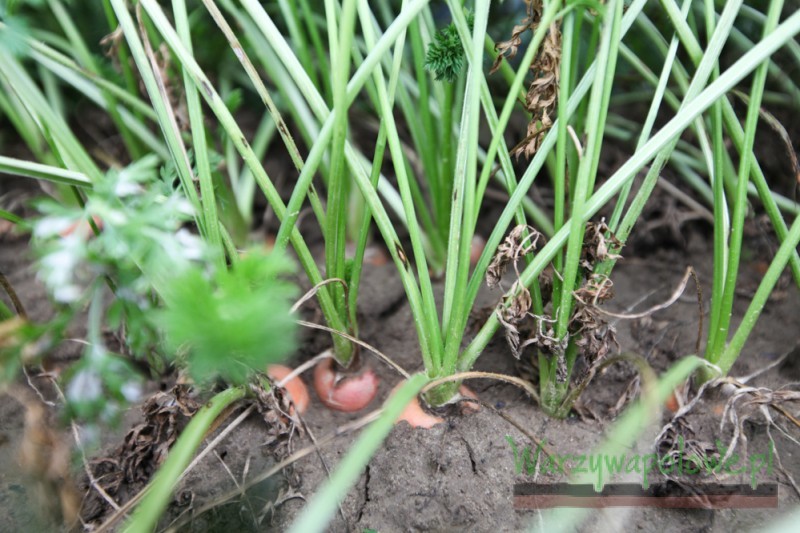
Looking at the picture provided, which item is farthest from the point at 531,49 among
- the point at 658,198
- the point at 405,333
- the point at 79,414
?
the point at 79,414

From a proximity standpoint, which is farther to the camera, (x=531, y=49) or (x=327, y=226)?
(x=327, y=226)

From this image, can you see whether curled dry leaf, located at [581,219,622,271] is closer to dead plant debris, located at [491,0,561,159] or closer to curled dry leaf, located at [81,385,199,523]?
dead plant debris, located at [491,0,561,159]

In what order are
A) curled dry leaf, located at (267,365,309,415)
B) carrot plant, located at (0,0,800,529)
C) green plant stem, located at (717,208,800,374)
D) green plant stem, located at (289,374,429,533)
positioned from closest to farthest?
green plant stem, located at (289,374,429,533) < carrot plant, located at (0,0,800,529) < green plant stem, located at (717,208,800,374) < curled dry leaf, located at (267,365,309,415)

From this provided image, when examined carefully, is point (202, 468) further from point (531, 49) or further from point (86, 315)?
point (531, 49)

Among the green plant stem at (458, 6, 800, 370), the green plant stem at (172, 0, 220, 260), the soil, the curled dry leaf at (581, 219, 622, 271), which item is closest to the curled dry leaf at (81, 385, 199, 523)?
the soil

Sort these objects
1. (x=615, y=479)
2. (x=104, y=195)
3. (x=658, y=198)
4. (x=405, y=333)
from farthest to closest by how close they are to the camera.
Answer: (x=658, y=198) → (x=405, y=333) → (x=615, y=479) → (x=104, y=195)

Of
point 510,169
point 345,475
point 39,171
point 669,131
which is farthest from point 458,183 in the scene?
point 39,171

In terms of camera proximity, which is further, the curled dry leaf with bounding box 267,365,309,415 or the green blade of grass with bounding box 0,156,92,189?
the curled dry leaf with bounding box 267,365,309,415

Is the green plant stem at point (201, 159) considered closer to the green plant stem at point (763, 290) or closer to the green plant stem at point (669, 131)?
the green plant stem at point (669, 131)
